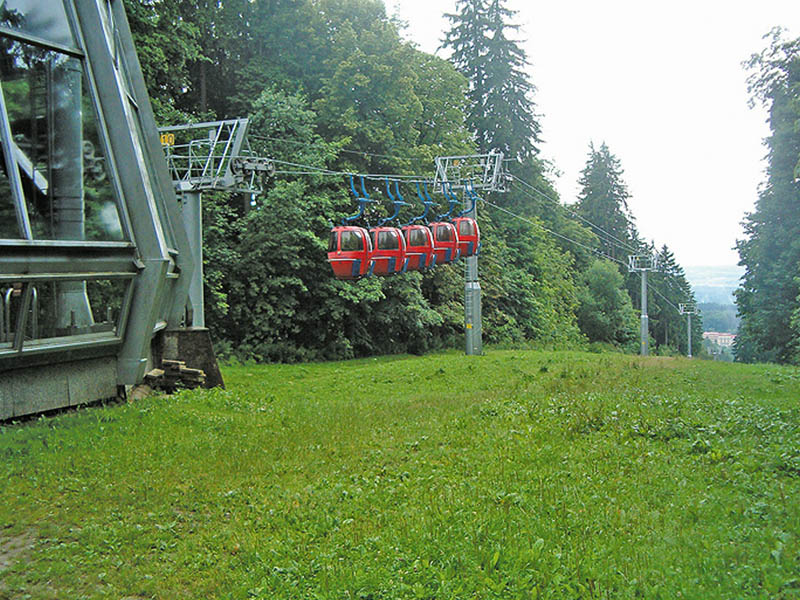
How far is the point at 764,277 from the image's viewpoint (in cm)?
4228

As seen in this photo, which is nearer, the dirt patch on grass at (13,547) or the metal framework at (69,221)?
the dirt patch on grass at (13,547)

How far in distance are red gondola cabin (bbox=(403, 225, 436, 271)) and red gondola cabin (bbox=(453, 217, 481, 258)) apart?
8.06 ft

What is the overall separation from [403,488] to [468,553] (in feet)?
6.94

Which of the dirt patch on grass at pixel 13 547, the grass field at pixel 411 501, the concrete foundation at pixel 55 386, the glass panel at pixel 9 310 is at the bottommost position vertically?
the dirt patch on grass at pixel 13 547

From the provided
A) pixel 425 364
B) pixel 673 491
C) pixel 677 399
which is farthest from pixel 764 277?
pixel 673 491

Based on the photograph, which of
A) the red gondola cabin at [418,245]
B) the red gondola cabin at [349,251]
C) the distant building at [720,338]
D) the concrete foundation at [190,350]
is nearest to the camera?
the concrete foundation at [190,350]

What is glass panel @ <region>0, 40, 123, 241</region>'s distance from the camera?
10648 millimetres

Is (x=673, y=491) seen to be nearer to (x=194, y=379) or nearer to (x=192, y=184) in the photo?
(x=194, y=379)

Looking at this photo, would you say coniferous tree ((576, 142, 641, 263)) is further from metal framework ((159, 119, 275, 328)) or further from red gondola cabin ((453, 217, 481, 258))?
metal framework ((159, 119, 275, 328))

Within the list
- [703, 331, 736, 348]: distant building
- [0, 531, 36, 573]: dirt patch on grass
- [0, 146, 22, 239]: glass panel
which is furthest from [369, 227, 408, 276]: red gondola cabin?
[703, 331, 736, 348]: distant building

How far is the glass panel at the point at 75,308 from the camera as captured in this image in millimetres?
10688

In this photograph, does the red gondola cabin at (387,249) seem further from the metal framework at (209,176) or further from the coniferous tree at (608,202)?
the coniferous tree at (608,202)

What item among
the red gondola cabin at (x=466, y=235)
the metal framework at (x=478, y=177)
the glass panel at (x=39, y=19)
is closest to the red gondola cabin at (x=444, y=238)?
the red gondola cabin at (x=466, y=235)

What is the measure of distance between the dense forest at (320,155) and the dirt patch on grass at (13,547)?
1566 centimetres
